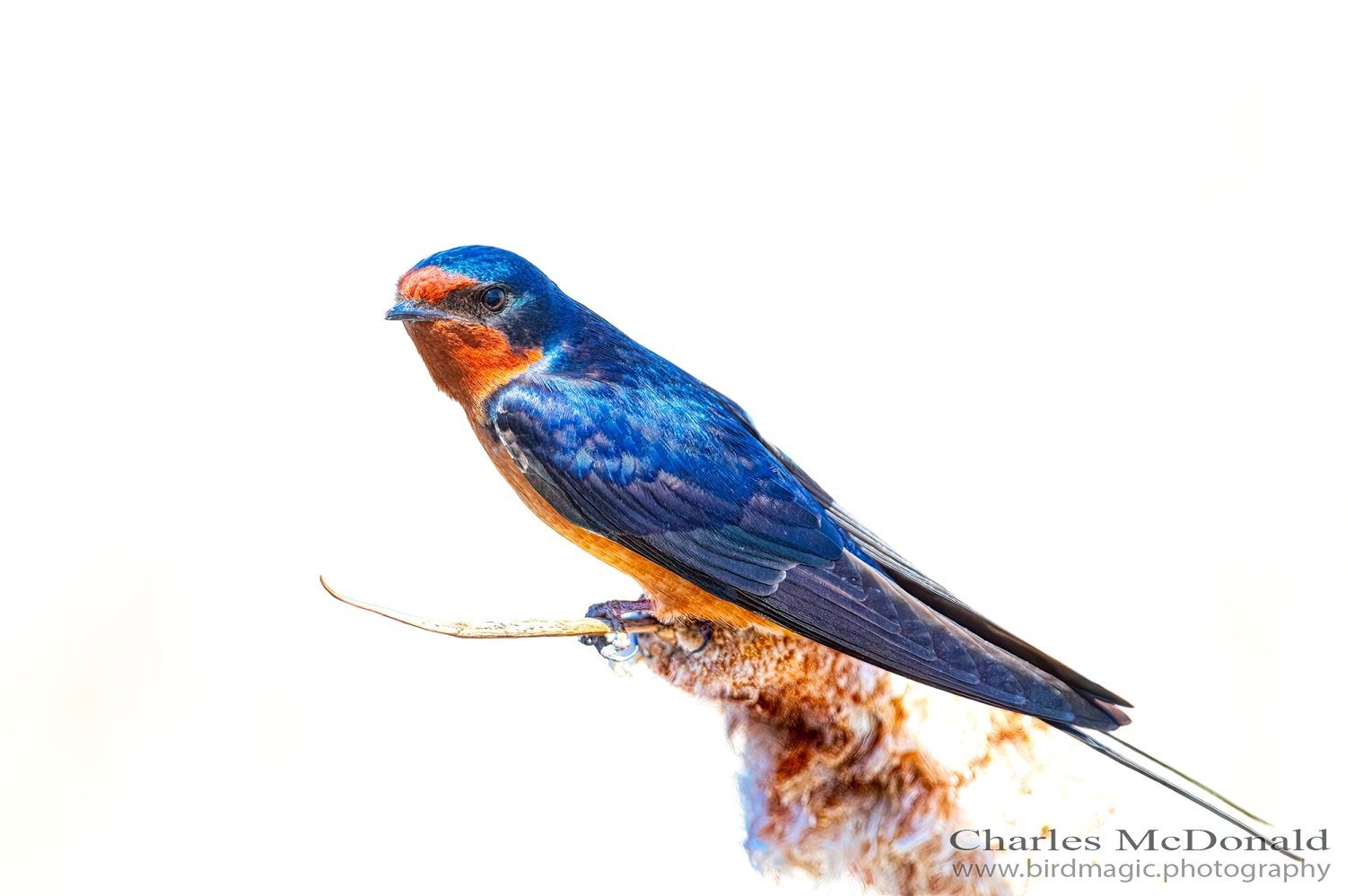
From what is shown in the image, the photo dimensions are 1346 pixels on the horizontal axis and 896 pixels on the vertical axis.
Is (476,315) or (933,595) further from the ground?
(476,315)

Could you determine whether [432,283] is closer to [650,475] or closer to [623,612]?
[650,475]

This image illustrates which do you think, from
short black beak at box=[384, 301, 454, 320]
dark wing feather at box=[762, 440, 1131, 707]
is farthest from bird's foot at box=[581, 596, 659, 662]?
short black beak at box=[384, 301, 454, 320]

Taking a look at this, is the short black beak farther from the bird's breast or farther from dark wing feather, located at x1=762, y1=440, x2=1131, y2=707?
dark wing feather, located at x1=762, y1=440, x2=1131, y2=707

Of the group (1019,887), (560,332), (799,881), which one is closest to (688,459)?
(560,332)

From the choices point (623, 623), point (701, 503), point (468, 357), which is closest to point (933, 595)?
point (701, 503)

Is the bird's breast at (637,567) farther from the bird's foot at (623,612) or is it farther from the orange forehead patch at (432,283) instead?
the orange forehead patch at (432,283)

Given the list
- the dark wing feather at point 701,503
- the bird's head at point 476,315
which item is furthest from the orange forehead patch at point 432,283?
the dark wing feather at point 701,503
